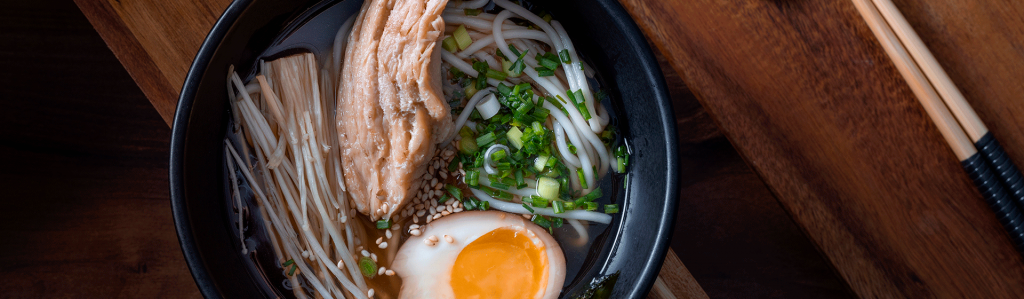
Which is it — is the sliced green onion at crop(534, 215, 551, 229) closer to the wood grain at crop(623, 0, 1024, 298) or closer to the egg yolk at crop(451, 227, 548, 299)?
the egg yolk at crop(451, 227, 548, 299)

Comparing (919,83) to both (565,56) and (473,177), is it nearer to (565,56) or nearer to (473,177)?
(565,56)

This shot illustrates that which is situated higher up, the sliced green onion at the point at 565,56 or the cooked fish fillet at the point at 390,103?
the cooked fish fillet at the point at 390,103

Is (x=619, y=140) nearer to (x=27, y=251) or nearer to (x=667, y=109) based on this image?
(x=667, y=109)

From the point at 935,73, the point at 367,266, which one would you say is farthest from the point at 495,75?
the point at 935,73

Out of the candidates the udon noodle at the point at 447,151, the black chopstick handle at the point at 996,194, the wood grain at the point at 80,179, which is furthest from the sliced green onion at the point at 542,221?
the wood grain at the point at 80,179

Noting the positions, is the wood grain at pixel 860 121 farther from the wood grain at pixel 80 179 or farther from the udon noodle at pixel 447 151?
the wood grain at pixel 80 179

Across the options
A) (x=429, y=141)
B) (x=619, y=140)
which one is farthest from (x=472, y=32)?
(x=619, y=140)
